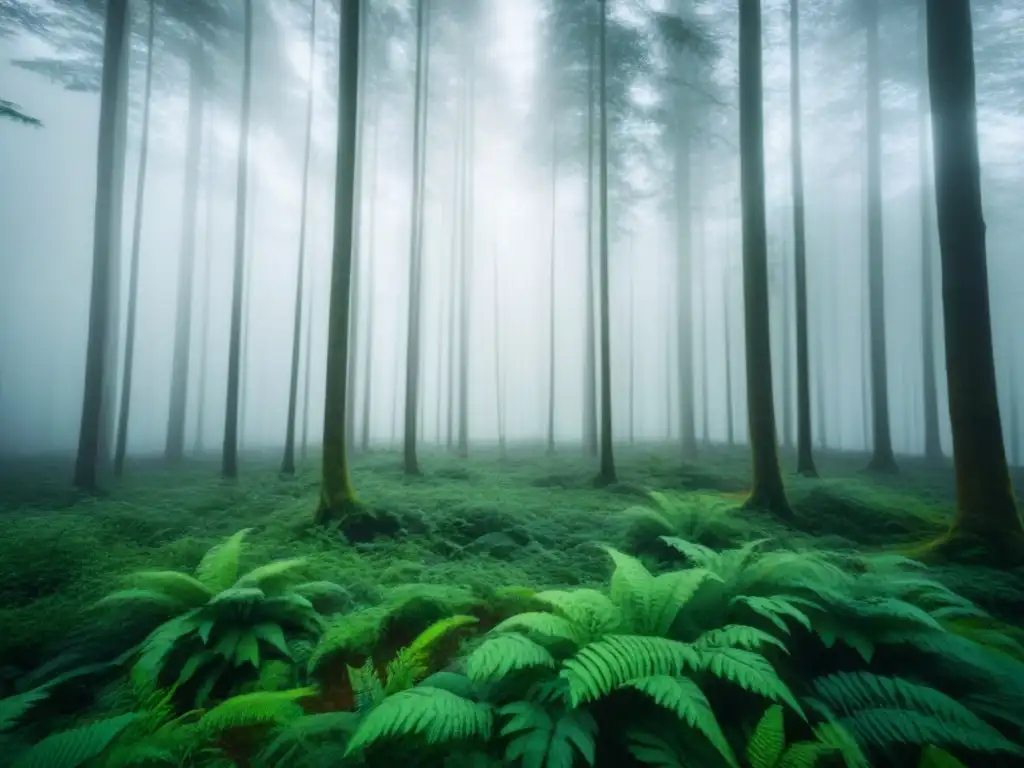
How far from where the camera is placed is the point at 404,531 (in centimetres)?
711

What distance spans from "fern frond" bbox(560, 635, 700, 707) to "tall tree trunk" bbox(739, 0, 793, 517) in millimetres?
6799

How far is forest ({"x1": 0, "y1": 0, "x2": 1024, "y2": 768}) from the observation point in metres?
2.26

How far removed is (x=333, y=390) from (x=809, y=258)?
34678mm

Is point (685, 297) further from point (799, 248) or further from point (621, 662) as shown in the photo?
point (621, 662)

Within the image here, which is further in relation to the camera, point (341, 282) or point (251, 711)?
point (341, 282)

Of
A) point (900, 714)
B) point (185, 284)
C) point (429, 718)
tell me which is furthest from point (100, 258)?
point (900, 714)

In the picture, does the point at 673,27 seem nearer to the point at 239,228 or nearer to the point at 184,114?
the point at 239,228

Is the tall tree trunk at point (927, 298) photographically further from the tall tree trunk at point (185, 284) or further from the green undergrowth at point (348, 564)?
the tall tree trunk at point (185, 284)

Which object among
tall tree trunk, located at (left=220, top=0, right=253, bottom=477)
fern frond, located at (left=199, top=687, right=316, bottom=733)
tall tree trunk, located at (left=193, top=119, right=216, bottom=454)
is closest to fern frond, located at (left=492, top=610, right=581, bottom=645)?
fern frond, located at (left=199, top=687, right=316, bottom=733)

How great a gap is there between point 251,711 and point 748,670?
2724mm

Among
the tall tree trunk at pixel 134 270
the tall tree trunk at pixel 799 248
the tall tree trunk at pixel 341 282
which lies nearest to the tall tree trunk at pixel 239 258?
the tall tree trunk at pixel 134 270

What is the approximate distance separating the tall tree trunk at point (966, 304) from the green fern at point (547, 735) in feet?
21.6

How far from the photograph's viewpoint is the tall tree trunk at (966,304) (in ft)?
18.1

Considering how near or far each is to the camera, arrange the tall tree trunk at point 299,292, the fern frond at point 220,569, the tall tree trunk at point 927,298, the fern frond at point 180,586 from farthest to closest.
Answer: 1. the tall tree trunk at point 927,298
2. the tall tree trunk at point 299,292
3. the fern frond at point 220,569
4. the fern frond at point 180,586
